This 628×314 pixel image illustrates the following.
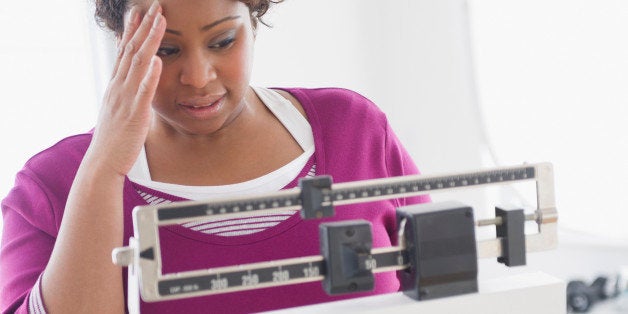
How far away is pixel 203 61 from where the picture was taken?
104cm

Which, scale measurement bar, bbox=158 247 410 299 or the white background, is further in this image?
the white background

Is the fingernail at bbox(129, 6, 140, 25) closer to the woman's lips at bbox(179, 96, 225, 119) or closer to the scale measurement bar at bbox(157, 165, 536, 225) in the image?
the woman's lips at bbox(179, 96, 225, 119)

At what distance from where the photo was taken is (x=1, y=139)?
1872mm

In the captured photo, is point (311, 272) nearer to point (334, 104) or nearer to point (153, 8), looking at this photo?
point (153, 8)

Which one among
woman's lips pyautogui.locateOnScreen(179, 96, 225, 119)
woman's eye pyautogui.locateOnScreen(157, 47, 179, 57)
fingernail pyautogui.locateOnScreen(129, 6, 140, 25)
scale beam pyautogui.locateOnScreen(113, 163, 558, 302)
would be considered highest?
fingernail pyautogui.locateOnScreen(129, 6, 140, 25)

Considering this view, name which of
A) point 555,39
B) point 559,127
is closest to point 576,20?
point 555,39

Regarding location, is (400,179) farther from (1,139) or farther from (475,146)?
(475,146)

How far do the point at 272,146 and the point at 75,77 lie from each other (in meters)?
0.88

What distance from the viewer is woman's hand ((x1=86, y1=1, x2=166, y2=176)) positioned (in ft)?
3.20

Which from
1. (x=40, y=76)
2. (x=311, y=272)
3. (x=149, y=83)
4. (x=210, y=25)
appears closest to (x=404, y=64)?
(x=40, y=76)

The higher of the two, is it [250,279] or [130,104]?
[130,104]

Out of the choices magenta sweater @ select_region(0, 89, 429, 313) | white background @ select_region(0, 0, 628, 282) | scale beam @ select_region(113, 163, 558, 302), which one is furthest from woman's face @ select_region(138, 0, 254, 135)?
white background @ select_region(0, 0, 628, 282)

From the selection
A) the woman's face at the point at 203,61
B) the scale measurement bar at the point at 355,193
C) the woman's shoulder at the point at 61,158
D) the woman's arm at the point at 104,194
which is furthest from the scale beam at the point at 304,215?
the woman's shoulder at the point at 61,158

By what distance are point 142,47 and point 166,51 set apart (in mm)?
63
